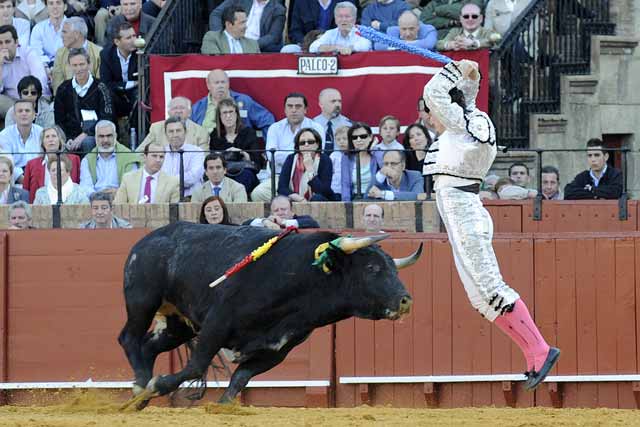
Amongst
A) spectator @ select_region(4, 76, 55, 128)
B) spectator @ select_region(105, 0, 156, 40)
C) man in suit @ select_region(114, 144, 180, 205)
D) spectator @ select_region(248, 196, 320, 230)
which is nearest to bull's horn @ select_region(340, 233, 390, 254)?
spectator @ select_region(248, 196, 320, 230)

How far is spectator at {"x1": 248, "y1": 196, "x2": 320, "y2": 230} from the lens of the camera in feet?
43.3

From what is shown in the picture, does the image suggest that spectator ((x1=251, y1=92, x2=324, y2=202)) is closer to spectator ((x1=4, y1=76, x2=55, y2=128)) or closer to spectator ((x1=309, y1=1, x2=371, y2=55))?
spectator ((x1=309, y1=1, x2=371, y2=55))

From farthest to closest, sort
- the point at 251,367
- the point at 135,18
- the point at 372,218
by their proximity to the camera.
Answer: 1. the point at 135,18
2. the point at 372,218
3. the point at 251,367

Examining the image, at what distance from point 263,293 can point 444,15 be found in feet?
19.7

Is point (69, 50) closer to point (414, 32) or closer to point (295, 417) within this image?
point (414, 32)

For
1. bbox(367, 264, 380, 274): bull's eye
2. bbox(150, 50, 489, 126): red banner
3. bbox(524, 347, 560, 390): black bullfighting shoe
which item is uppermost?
bbox(150, 50, 489, 126): red banner

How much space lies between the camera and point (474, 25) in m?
15.0

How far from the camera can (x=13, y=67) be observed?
51.9 ft

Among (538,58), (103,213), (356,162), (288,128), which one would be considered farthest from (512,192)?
(103,213)

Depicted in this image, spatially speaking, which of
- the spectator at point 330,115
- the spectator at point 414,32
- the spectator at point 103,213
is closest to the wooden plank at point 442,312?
the spectator at point 330,115

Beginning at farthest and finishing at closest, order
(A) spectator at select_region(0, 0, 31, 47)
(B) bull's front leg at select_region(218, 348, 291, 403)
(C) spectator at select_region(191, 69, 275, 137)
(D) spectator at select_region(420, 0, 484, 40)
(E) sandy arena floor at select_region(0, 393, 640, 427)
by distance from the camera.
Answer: (A) spectator at select_region(0, 0, 31, 47)
(D) spectator at select_region(420, 0, 484, 40)
(C) spectator at select_region(191, 69, 275, 137)
(B) bull's front leg at select_region(218, 348, 291, 403)
(E) sandy arena floor at select_region(0, 393, 640, 427)

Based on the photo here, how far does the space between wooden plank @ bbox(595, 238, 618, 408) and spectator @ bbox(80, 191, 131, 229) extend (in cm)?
360

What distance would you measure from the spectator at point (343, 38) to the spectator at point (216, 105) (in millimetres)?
697

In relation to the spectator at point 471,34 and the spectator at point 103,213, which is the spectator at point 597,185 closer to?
the spectator at point 471,34
